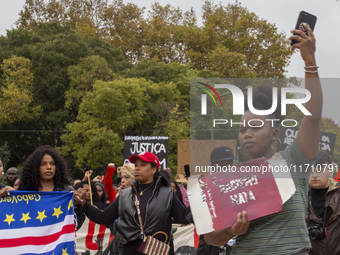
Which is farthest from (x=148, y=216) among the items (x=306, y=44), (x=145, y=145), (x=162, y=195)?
(x=145, y=145)

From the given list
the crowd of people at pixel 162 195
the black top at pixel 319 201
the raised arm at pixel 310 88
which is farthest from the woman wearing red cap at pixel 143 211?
the raised arm at pixel 310 88

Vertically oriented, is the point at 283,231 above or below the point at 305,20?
below

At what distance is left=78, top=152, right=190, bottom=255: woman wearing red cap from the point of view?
233 inches

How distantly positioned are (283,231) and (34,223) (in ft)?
11.1

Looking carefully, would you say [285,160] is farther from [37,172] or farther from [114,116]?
[114,116]

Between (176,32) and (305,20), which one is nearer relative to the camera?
(305,20)

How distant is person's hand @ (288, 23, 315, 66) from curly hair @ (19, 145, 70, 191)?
142 inches

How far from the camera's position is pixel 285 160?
351 cm

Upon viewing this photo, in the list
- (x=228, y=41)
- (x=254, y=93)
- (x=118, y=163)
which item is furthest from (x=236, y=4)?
(x=254, y=93)

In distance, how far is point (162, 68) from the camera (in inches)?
1561

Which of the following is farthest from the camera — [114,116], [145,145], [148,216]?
[114,116]

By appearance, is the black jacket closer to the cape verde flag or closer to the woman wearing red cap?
the woman wearing red cap

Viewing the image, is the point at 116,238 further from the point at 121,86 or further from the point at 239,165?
the point at 121,86

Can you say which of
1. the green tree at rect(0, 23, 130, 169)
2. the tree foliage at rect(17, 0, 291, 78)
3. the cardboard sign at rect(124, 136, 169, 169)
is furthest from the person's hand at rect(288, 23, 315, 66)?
the tree foliage at rect(17, 0, 291, 78)
